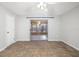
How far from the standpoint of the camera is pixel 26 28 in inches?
280

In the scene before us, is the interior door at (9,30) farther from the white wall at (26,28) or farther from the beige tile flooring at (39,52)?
the white wall at (26,28)

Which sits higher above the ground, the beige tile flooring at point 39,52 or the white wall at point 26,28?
the white wall at point 26,28

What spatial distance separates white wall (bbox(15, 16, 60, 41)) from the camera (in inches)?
279

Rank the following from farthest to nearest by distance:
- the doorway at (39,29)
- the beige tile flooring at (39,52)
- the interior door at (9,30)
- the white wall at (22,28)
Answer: the doorway at (39,29), the white wall at (22,28), the interior door at (9,30), the beige tile flooring at (39,52)

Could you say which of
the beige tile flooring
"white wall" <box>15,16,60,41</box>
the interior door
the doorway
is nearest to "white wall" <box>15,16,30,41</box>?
"white wall" <box>15,16,60,41</box>

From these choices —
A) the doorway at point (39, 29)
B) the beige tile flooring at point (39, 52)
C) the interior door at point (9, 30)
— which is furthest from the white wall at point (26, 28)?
the doorway at point (39, 29)

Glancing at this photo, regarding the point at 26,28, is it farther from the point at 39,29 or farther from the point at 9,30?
the point at 39,29

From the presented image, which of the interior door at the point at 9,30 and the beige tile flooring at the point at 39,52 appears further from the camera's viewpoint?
the interior door at the point at 9,30

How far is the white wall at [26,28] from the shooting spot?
279 inches

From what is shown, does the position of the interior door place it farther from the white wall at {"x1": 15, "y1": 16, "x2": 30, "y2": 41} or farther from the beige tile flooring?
the white wall at {"x1": 15, "y1": 16, "x2": 30, "y2": 41}

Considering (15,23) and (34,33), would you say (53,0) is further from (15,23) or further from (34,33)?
(34,33)

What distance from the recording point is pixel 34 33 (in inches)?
417

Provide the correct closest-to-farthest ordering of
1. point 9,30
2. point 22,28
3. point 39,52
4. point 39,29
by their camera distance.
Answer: point 39,52
point 9,30
point 22,28
point 39,29

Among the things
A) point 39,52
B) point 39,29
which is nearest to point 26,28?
point 39,52
